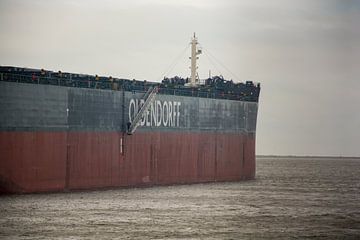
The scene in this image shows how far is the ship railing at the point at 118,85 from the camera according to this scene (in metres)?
34.0

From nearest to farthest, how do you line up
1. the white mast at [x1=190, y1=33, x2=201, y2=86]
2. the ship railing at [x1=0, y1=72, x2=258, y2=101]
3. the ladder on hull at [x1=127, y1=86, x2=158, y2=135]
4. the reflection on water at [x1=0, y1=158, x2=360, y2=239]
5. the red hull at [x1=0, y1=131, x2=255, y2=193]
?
1. the reflection on water at [x1=0, y1=158, x2=360, y2=239]
2. the red hull at [x1=0, y1=131, x2=255, y2=193]
3. the ship railing at [x1=0, y1=72, x2=258, y2=101]
4. the ladder on hull at [x1=127, y1=86, x2=158, y2=135]
5. the white mast at [x1=190, y1=33, x2=201, y2=86]

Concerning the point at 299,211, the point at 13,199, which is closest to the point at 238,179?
the point at 299,211

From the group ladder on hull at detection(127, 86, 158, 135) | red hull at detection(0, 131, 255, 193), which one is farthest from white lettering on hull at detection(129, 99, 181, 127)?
red hull at detection(0, 131, 255, 193)

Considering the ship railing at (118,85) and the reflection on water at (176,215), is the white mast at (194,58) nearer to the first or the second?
the ship railing at (118,85)

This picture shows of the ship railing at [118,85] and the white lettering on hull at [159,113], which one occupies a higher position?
the ship railing at [118,85]

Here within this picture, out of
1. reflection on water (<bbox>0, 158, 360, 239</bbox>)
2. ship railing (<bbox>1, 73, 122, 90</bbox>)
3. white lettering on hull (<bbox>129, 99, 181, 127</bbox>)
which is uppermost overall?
ship railing (<bbox>1, 73, 122, 90</bbox>)

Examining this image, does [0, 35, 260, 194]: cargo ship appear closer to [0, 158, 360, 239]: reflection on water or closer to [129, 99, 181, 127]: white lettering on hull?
[129, 99, 181, 127]: white lettering on hull

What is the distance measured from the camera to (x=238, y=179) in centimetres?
4919

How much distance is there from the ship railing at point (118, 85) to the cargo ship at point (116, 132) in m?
0.05

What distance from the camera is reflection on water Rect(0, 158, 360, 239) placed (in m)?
25.8

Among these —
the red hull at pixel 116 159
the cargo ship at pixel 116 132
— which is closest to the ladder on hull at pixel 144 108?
the cargo ship at pixel 116 132

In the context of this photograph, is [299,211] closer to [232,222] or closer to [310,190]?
[232,222]

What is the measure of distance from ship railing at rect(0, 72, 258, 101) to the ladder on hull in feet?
1.01

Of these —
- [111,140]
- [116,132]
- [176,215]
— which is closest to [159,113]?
[116,132]
